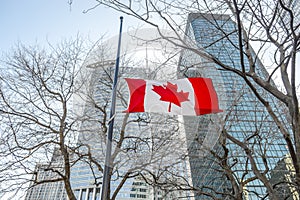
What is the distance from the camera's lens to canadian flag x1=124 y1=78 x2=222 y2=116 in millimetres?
2979

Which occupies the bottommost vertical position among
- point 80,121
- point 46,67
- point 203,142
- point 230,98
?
point 203,142

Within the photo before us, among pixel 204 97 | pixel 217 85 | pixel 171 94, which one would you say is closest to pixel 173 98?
pixel 171 94

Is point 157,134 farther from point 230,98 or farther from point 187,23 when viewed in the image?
point 230,98

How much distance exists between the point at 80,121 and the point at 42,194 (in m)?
3.09

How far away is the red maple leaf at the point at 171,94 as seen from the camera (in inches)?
121

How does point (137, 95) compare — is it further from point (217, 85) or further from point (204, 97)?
point (217, 85)

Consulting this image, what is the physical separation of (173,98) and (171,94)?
0.09 meters

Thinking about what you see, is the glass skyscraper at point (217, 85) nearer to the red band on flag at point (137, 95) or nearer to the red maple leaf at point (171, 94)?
the red maple leaf at point (171, 94)

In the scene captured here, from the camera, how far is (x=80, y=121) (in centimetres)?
629

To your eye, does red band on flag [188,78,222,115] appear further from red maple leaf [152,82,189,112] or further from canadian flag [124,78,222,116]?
red maple leaf [152,82,189,112]

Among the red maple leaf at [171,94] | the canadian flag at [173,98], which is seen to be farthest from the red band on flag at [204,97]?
the red maple leaf at [171,94]

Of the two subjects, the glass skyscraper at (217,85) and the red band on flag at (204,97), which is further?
the glass skyscraper at (217,85)

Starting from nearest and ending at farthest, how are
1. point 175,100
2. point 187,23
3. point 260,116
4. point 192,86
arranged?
point 175,100
point 192,86
point 187,23
point 260,116

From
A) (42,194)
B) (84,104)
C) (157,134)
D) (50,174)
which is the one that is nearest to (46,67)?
(84,104)
